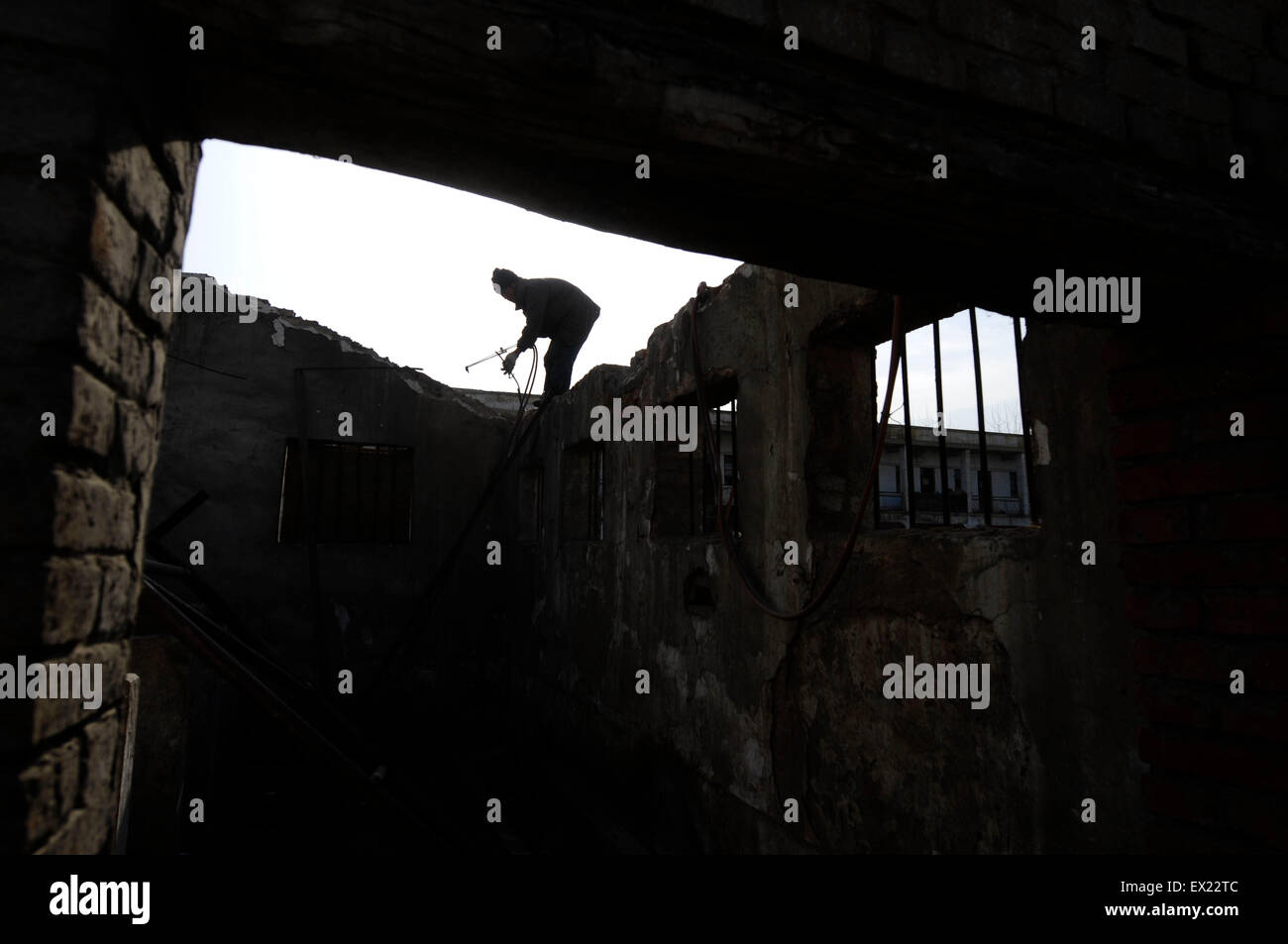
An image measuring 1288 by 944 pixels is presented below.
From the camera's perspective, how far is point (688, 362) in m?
4.24

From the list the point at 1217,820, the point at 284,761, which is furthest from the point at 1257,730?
the point at 284,761

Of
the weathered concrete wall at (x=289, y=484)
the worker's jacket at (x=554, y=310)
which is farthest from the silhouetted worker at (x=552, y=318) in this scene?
the weathered concrete wall at (x=289, y=484)

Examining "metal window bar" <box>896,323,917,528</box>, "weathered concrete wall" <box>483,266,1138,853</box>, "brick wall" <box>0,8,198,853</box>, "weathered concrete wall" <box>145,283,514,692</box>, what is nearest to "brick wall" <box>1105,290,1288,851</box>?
"weathered concrete wall" <box>483,266,1138,853</box>

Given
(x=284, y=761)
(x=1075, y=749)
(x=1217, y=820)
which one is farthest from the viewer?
(x=284, y=761)

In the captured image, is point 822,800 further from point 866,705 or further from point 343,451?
point 343,451

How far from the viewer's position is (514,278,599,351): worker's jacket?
6.50 metres

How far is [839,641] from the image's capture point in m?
2.88

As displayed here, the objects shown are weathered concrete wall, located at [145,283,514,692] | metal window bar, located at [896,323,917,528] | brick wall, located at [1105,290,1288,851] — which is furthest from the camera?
weathered concrete wall, located at [145,283,514,692]

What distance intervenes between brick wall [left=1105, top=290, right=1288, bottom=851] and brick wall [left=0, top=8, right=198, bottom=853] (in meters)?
2.10

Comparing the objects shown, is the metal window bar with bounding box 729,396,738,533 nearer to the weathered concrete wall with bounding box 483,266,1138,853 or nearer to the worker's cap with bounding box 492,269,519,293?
the weathered concrete wall with bounding box 483,266,1138,853

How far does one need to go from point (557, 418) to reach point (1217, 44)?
5358mm

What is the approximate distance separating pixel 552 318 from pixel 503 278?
1.88 feet

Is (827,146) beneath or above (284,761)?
above

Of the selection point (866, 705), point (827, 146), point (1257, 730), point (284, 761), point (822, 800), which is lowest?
point (284, 761)
